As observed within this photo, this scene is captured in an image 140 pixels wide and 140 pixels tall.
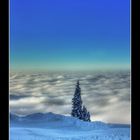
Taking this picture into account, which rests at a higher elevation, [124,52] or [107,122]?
[124,52]

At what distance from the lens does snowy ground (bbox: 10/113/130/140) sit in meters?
1.60

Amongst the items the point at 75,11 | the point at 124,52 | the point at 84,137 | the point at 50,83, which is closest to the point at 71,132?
the point at 84,137

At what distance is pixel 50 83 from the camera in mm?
1623

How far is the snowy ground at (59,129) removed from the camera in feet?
5.26

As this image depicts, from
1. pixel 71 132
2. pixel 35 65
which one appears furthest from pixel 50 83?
pixel 71 132

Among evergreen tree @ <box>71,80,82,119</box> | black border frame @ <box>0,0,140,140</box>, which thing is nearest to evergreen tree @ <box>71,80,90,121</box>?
evergreen tree @ <box>71,80,82,119</box>

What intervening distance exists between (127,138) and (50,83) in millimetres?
381

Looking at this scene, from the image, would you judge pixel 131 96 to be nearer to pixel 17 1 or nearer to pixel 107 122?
pixel 107 122

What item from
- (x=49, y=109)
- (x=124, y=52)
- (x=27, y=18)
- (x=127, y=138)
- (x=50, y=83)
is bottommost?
(x=127, y=138)
